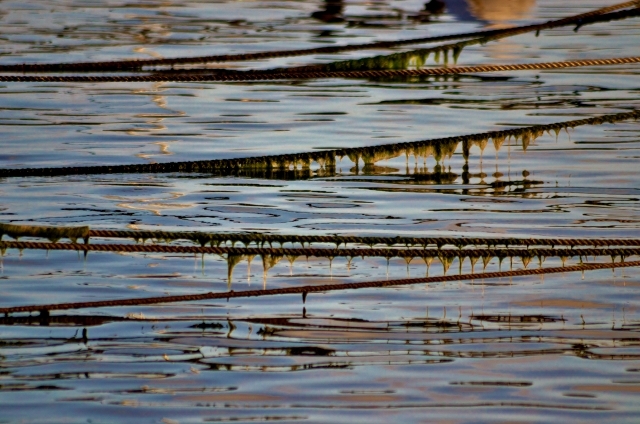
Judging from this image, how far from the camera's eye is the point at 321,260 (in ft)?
25.5

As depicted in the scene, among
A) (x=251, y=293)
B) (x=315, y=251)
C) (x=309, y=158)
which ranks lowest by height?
(x=251, y=293)

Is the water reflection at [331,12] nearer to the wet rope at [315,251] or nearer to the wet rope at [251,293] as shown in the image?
the wet rope at [251,293]

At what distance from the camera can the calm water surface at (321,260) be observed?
18.0 ft

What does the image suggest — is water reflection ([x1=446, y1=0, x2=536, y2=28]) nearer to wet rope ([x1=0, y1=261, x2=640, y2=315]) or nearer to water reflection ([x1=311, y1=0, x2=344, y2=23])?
water reflection ([x1=311, y1=0, x2=344, y2=23])

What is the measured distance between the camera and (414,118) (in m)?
13.0

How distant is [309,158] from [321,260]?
253 cm

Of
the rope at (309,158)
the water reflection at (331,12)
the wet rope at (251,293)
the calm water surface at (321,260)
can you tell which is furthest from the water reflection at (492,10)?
the wet rope at (251,293)

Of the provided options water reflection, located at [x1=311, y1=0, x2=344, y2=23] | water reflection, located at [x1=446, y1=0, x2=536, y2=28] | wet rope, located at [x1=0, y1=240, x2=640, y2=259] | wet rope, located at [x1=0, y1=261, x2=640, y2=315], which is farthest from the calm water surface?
water reflection, located at [x1=311, y1=0, x2=344, y2=23]

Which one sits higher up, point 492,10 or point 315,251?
point 492,10

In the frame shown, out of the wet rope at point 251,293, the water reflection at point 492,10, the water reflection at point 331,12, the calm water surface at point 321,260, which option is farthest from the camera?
the water reflection at point 331,12

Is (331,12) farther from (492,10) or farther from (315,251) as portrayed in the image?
(315,251)

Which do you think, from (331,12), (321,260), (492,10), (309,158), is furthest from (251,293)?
(331,12)

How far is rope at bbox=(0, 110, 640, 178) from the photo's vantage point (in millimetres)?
9336

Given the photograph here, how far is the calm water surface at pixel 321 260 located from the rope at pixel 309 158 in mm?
122
